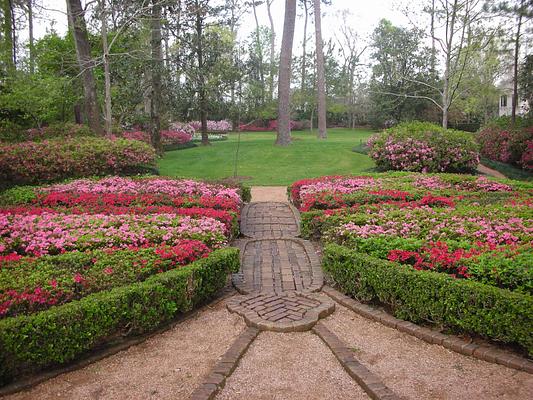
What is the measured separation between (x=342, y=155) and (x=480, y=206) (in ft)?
34.4

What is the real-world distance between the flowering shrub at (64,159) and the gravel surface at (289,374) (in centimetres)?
811

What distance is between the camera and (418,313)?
4.14 meters

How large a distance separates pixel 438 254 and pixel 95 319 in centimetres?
324

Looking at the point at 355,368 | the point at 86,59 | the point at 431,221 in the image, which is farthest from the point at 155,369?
the point at 86,59

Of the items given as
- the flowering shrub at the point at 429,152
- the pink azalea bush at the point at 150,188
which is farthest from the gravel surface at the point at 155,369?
the flowering shrub at the point at 429,152

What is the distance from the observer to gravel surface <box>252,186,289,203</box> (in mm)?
10820

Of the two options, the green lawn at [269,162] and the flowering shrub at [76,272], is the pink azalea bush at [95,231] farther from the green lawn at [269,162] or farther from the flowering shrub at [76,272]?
the green lawn at [269,162]

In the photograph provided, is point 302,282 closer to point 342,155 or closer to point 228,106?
point 342,155

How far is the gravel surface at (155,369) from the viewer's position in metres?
3.21

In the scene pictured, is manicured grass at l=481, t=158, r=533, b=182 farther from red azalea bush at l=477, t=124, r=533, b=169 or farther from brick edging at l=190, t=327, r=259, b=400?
brick edging at l=190, t=327, r=259, b=400

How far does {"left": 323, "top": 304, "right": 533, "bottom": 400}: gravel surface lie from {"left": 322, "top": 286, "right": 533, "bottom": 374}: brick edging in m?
0.04

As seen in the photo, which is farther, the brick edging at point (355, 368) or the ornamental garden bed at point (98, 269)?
the ornamental garden bed at point (98, 269)

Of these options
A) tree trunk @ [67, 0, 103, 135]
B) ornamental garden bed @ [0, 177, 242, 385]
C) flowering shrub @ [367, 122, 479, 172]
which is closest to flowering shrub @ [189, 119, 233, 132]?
tree trunk @ [67, 0, 103, 135]

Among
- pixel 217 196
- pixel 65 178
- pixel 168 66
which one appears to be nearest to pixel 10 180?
pixel 65 178
